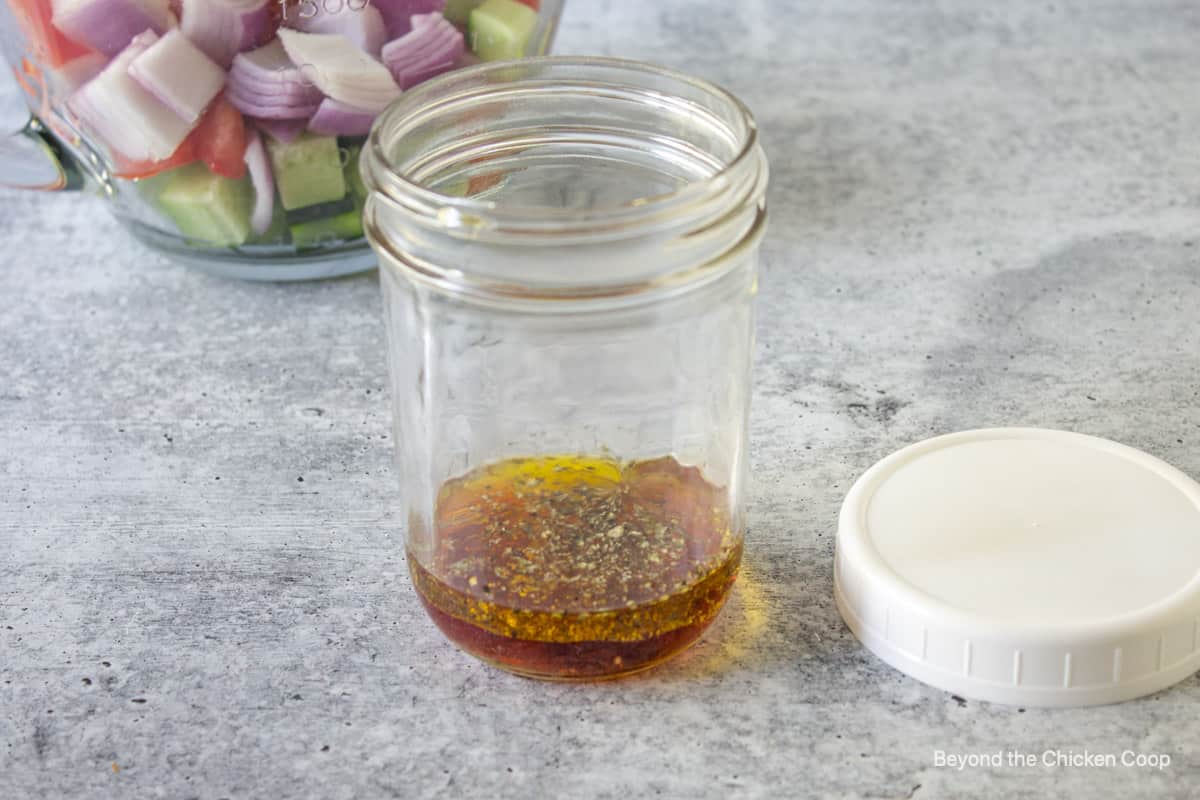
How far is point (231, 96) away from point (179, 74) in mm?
50

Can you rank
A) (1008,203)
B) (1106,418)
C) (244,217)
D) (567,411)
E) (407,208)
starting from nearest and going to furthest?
(407,208) < (567,411) < (1106,418) < (244,217) < (1008,203)

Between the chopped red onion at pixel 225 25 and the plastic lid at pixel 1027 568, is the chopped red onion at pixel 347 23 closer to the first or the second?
the chopped red onion at pixel 225 25

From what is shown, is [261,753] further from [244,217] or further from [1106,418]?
[1106,418]

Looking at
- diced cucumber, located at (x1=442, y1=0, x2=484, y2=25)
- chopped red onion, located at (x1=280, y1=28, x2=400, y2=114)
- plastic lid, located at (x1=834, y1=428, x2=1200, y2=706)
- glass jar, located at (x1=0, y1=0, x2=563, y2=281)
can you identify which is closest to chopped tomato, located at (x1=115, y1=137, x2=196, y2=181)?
glass jar, located at (x1=0, y1=0, x2=563, y2=281)

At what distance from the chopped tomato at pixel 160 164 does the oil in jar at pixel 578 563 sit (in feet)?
1.46

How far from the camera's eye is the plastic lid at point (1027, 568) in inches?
33.3

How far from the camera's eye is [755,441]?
3.75 ft

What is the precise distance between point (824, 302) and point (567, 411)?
46cm

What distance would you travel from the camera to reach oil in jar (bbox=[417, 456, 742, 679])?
85 cm

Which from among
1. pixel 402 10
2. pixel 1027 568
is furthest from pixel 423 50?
pixel 1027 568

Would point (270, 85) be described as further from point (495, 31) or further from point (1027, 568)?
point (1027, 568)

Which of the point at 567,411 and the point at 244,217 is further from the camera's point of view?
the point at 244,217

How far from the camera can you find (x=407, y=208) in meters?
0.80

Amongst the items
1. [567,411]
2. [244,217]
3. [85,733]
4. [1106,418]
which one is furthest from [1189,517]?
[244,217]
